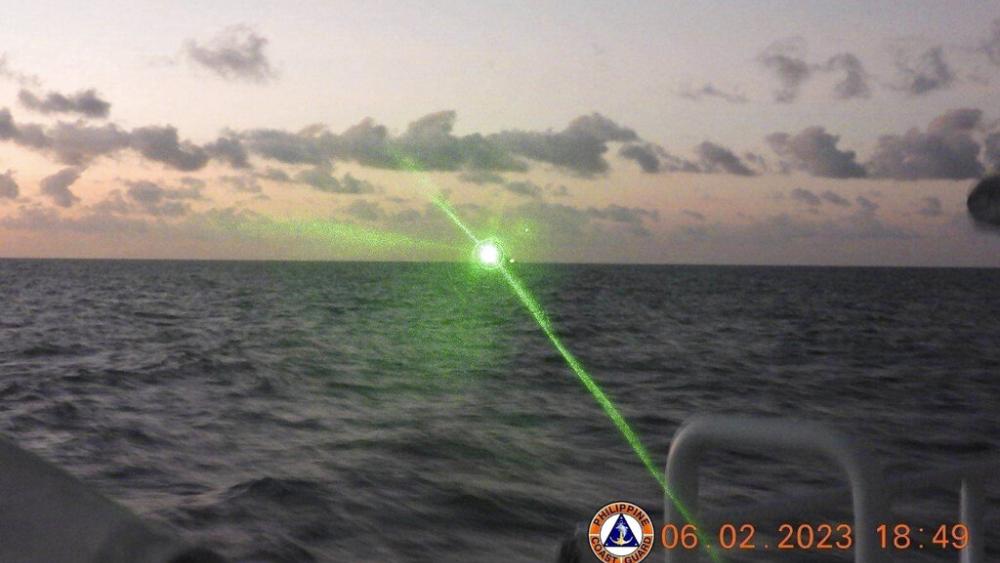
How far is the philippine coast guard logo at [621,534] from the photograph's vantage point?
205cm

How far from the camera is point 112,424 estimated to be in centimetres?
1596

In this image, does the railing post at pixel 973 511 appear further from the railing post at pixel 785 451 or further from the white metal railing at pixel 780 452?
the railing post at pixel 785 451

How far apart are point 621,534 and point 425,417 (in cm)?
1581

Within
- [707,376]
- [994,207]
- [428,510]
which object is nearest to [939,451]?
[428,510]

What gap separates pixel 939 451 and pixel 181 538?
16.8 metres

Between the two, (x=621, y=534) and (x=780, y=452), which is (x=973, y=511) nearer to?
(x=621, y=534)

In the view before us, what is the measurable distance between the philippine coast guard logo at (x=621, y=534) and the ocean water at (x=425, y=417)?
0.38 meters

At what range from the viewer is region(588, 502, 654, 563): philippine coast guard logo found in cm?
205

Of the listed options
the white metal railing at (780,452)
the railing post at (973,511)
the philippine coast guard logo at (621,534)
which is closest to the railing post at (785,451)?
the white metal railing at (780,452)

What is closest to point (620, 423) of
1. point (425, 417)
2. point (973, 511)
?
point (425, 417)

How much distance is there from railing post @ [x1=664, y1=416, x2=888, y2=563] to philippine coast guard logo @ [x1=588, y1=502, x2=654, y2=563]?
261mm

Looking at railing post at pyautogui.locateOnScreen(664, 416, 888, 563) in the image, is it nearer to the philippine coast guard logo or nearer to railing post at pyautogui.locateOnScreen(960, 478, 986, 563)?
the philippine coast guard logo

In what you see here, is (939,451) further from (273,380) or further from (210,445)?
(273,380)

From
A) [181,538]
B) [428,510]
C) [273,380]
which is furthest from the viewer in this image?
[273,380]
